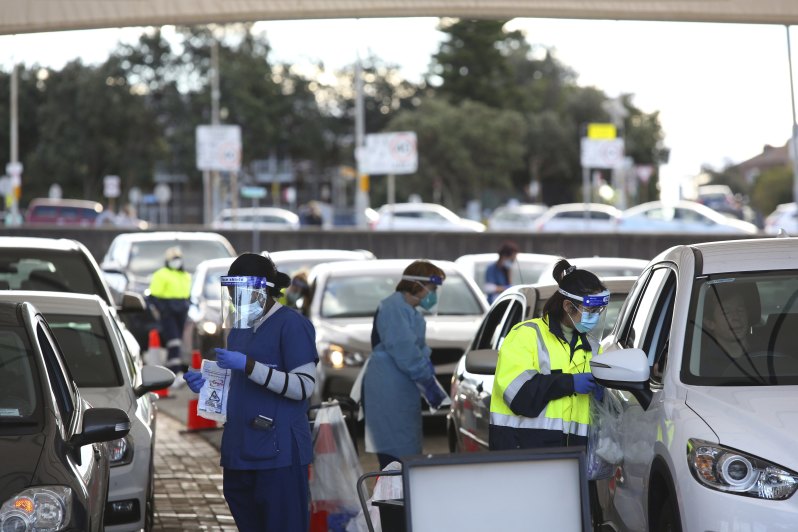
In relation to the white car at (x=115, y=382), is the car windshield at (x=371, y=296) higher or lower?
higher

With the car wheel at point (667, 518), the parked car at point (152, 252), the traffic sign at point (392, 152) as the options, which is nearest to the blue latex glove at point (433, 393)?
the car wheel at point (667, 518)

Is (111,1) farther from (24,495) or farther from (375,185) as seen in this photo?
(375,185)

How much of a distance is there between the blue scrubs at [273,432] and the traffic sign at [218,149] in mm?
32606

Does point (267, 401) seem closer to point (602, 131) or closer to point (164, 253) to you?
point (164, 253)

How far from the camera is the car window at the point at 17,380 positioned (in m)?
6.53

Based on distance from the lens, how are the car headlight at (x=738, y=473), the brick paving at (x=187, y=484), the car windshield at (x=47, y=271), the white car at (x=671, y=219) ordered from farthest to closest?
the white car at (x=671, y=219) < the car windshield at (x=47, y=271) < the brick paving at (x=187, y=484) < the car headlight at (x=738, y=473)

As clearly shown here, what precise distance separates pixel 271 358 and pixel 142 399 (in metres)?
2.92

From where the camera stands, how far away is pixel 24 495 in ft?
19.1

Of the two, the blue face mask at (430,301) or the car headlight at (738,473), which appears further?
the blue face mask at (430,301)

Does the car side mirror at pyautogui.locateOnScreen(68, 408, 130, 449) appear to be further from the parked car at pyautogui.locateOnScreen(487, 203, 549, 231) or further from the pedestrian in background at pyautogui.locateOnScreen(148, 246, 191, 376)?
the parked car at pyautogui.locateOnScreen(487, 203, 549, 231)

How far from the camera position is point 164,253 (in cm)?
2509

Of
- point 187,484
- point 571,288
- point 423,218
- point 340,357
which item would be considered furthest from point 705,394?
point 423,218

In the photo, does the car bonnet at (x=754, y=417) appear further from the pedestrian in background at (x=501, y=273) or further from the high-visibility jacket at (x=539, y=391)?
the pedestrian in background at (x=501, y=273)

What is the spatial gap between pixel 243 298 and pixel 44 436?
3.90ft
